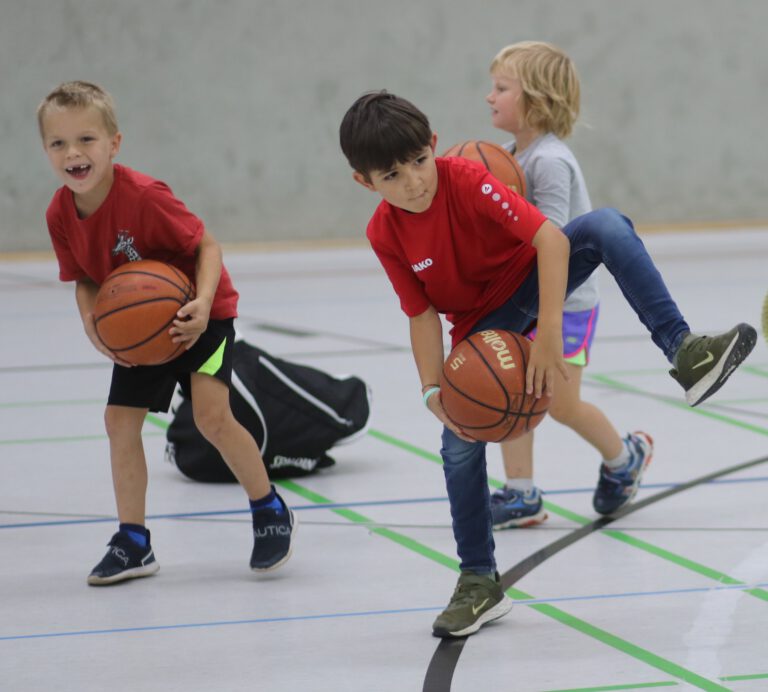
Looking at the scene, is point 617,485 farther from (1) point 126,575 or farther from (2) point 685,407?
(2) point 685,407

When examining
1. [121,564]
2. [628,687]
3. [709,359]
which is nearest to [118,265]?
[121,564]

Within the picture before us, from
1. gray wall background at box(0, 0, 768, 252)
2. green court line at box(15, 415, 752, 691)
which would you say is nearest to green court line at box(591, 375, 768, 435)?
green court line at box(15, 415, 752, 691)

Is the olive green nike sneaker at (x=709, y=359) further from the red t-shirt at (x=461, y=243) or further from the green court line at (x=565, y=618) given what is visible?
the green court line at (x=565, y=618)

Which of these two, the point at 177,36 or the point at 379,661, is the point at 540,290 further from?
the point at 177,36

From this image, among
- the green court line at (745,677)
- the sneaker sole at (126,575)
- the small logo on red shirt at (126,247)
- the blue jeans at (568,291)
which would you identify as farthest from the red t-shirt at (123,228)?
the green court line at (745,677)

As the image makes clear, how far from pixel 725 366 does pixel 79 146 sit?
1.68 metres

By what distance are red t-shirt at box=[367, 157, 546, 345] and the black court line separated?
74 centimetres

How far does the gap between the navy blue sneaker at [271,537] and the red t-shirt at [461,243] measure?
816mm

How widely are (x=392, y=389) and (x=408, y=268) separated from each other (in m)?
→ 3.11

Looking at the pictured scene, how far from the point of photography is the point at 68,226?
135 inches

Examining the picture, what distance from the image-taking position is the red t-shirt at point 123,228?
3.38 m

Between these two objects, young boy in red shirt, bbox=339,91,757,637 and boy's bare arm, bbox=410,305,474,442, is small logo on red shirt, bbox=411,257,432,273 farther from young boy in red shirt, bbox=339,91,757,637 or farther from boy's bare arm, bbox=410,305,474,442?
boy's bare arm, bbox=410,305,474,442

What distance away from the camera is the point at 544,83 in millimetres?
3963

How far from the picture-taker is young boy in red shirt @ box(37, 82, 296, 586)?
3346mm
